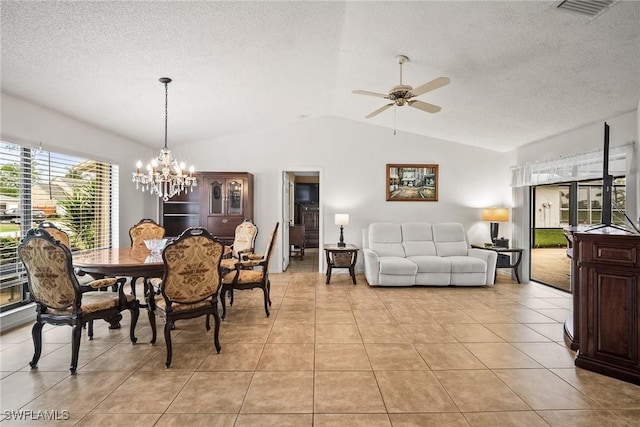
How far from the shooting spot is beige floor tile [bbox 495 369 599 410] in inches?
77.4

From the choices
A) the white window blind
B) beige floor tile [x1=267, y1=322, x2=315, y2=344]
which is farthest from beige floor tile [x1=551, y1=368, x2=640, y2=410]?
the white window blind

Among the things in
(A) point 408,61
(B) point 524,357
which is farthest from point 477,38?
(B) point 524,357

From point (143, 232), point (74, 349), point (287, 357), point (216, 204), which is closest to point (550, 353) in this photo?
point (287, 357)

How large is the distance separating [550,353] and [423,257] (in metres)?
2.54

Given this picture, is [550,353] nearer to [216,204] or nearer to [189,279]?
[189,279]

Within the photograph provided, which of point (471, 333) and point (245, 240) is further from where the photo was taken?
point (245, 240)

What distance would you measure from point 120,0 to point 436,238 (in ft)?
16.9

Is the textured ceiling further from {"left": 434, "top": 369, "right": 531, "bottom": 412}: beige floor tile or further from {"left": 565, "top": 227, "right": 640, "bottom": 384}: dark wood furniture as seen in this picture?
{"left": 434, "top": 369, "right": 531, "bottom": 412}: beige floor tile

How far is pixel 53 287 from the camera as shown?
2355mm

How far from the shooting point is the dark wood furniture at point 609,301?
2.20m

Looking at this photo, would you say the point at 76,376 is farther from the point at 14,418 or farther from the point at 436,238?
the point at 436,238

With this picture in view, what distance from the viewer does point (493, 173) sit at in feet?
19.5

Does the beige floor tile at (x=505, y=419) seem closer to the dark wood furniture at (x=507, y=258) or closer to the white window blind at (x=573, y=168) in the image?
the white window blind at (x=573, y=168)

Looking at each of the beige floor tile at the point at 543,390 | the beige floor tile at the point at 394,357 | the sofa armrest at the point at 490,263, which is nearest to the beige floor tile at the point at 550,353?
the beige floor tile at the point at 543,390
